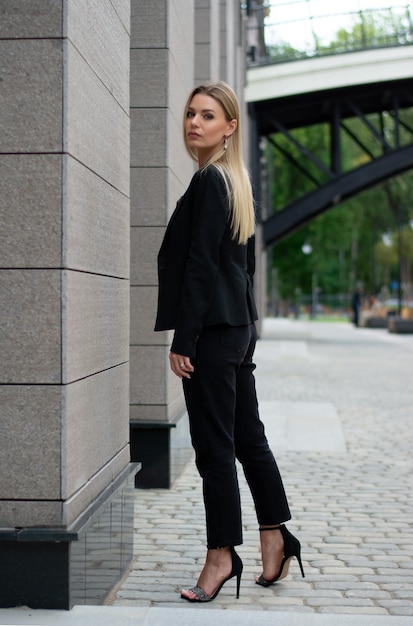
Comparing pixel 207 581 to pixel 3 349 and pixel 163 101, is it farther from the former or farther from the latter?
pixel 163 101

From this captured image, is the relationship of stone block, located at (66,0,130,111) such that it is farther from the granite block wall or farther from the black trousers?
the black trousers

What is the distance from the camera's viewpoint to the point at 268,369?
18.3 metres

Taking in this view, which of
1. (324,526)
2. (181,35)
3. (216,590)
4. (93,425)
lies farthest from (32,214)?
(181,35)

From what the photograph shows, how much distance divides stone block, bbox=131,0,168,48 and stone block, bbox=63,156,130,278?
2488 mm

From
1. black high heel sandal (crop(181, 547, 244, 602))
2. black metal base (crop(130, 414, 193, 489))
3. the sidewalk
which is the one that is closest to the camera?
Answer: the sidewalk

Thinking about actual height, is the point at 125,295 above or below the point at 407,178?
below

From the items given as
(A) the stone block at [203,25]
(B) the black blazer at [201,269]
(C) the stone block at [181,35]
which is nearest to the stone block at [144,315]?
(C) the stone block at [181,35]

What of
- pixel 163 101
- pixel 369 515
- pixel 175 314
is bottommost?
pixel 369 515

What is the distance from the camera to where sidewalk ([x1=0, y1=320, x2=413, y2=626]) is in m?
3.70

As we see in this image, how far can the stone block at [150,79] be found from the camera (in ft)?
22.4

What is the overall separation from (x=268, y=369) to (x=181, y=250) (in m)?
14.4

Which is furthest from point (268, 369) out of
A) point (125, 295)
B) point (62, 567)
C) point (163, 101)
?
point (62, 567)

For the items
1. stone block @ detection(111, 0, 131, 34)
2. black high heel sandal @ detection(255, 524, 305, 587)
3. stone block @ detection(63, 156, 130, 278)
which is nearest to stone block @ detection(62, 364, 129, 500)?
stone block @ detection(63, 156, 130, 278)

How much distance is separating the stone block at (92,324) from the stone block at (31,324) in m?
0.03
